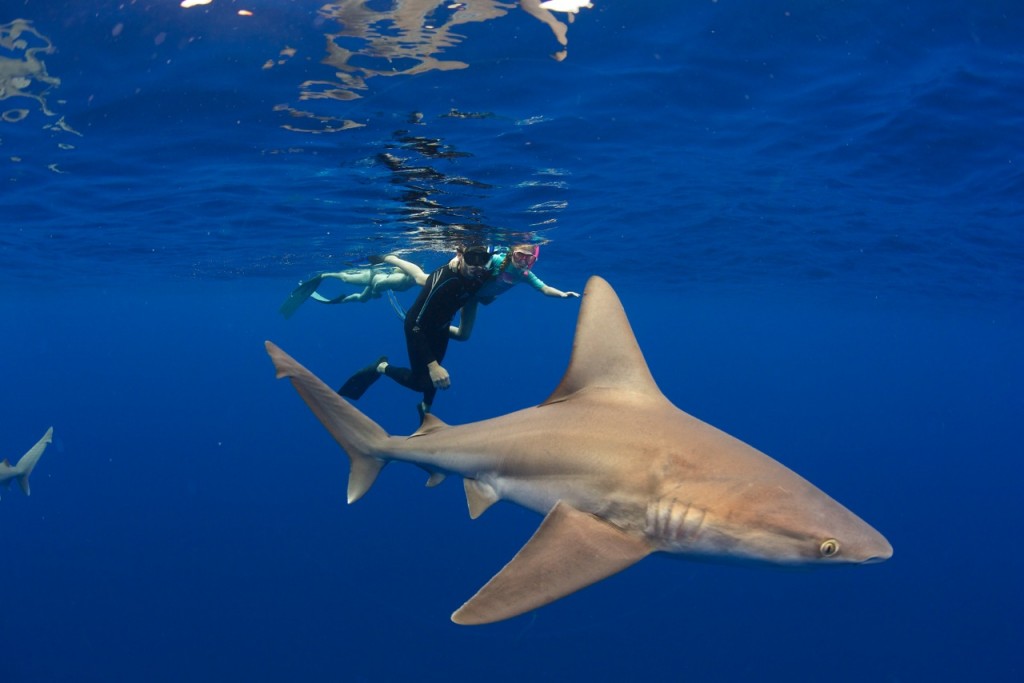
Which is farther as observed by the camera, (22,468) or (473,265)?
(22,468)

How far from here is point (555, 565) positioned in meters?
3.31

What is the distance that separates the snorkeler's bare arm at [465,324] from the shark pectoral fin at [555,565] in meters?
6.99

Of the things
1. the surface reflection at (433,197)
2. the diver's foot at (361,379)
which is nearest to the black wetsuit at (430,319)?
the diver's foot at (361,379)

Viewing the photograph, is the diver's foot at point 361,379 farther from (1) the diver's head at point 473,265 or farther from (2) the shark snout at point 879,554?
(2) the shark snout at point 879,554

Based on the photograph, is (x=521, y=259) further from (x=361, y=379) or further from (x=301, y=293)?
(x=301, y=293)

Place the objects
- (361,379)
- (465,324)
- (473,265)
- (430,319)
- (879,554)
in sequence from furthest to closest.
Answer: (465,324)
(361,379)
(430,319)
(473,265)
(879,554)

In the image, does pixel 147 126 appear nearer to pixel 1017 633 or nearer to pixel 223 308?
pixel 1017 633

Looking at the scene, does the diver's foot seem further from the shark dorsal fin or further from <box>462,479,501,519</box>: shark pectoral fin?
the shark dorsal fin

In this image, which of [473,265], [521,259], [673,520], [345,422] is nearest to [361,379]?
[473,265]

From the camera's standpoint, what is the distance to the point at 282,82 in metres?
8.92

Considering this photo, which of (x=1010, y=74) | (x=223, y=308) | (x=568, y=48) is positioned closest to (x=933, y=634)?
(x=1010, y=74)

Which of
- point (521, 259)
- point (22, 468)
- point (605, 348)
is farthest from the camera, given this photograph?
point (22, 468)

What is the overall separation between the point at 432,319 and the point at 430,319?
0.04 metres

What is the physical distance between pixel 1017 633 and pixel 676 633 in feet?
45.3
